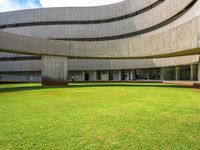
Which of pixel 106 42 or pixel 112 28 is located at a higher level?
pixel 112 28

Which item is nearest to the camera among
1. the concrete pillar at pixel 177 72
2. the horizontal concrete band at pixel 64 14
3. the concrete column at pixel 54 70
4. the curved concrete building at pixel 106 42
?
the curved concrete building at pixel 106 42

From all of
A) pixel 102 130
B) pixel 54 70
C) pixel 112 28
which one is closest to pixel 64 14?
pixel 112 28

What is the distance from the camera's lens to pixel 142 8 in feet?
125

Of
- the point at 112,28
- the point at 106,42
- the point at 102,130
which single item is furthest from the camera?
the point at 112,28

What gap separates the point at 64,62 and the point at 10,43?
20.6 feet

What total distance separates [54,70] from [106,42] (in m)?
6.16

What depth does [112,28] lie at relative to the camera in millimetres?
42438

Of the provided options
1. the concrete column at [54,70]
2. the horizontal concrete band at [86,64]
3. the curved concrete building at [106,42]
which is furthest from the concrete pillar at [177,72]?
the concrete column at [54,70]

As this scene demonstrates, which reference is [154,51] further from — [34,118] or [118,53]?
[34,118]

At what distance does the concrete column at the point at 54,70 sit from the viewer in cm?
2347

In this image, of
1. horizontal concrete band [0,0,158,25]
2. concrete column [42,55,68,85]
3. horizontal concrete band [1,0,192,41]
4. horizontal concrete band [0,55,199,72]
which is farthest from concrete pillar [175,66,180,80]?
concrete column [42,55,68,85]

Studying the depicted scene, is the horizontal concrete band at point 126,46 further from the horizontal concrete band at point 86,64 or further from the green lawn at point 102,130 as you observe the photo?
the horizontal concrete band at point 86,64

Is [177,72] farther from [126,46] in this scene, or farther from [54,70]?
[54,70]

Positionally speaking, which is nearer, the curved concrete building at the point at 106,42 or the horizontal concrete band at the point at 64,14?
the curved concrete building at the point at 106,42
